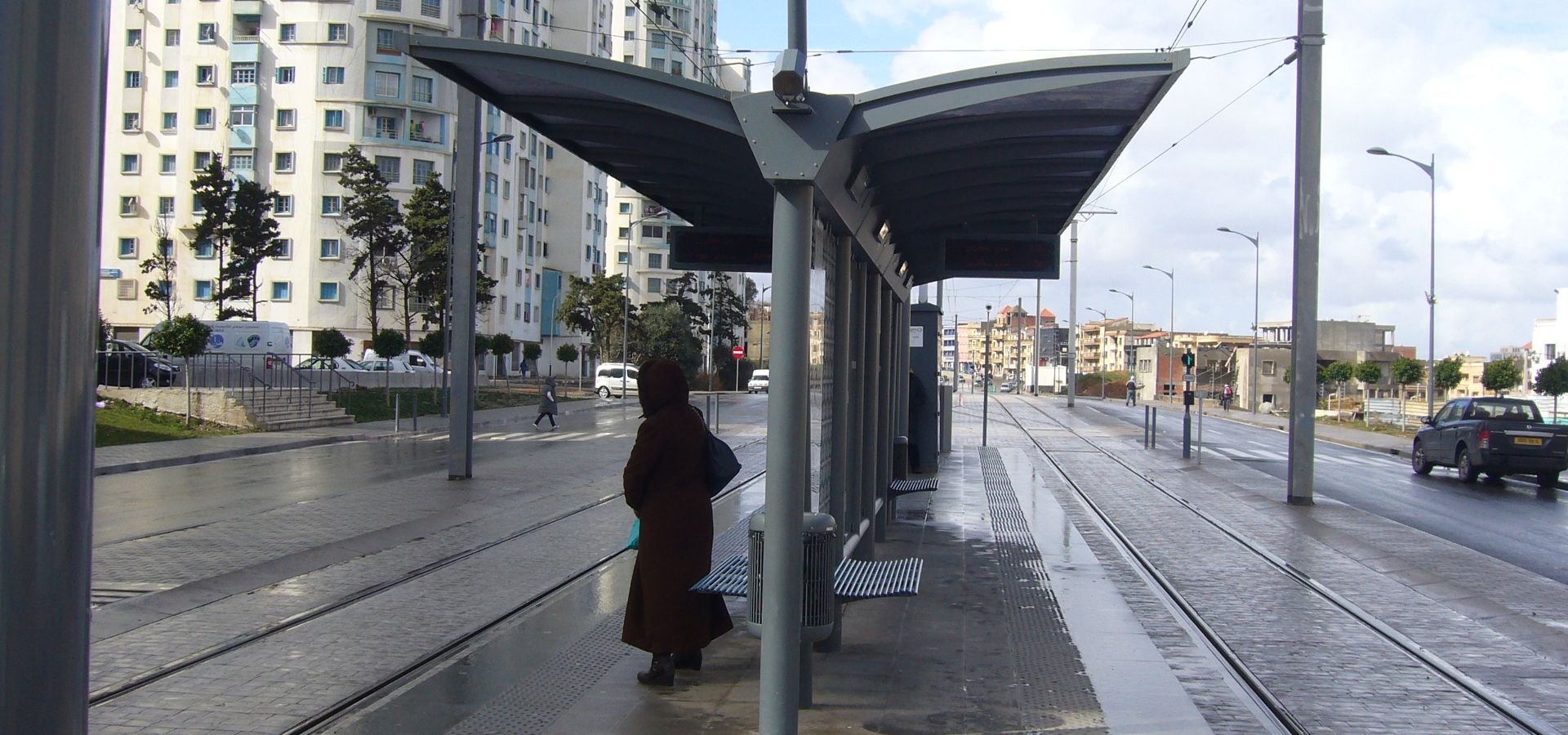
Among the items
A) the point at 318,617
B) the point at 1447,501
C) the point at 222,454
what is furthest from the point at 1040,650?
the point at 222,454

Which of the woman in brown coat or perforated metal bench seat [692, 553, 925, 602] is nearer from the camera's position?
perforated metal bench seat [692, 553, 925, 602]

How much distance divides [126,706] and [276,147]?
65.5 m

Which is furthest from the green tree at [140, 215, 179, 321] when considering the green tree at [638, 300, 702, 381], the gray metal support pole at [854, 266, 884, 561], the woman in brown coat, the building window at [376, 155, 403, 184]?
the woman in brown coat

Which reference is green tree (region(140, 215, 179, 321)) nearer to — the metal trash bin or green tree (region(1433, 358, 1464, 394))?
green tree (region(1433, 358, 1464, 394))

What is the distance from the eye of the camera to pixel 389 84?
6569cm

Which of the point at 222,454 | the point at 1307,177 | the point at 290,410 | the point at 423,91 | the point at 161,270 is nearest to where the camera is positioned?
the point at 1307,177

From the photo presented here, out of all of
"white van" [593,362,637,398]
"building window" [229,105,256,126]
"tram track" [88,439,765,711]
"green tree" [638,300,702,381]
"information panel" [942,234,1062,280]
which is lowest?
"tram track" [88,439,765,711]

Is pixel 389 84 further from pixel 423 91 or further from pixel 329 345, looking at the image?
pixel 329 345

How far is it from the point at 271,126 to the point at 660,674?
6641 centimetres

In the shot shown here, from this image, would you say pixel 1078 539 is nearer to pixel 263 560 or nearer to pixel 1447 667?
pixel 1447 667

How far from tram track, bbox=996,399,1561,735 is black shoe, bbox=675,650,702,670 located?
2.90m

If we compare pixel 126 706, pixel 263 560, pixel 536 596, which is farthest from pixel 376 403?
pixel 126 706

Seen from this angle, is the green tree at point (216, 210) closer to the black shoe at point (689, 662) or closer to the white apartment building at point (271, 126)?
the white apartment building at point (271, 126)

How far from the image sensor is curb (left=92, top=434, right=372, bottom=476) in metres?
19.9
